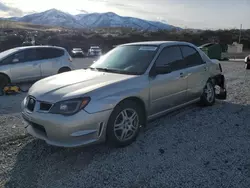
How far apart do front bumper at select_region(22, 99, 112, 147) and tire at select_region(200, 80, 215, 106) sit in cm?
306

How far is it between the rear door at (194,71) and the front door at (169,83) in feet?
0.68

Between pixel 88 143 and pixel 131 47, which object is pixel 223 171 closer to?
pixel 88 143

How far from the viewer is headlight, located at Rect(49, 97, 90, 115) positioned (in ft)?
11.0

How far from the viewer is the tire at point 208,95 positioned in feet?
19.1

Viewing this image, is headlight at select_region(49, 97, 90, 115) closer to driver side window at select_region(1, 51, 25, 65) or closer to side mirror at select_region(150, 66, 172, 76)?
side mirror at select_region(150, 66, 172, 76)

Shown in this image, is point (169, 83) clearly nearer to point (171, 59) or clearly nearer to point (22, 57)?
point (171, 59)

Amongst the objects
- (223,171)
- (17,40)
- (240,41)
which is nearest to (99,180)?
(223,171)

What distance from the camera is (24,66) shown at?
8914 mm

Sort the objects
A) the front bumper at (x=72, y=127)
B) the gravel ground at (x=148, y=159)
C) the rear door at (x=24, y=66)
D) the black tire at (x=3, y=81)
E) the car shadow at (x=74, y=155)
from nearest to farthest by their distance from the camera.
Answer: the gravel ground at (x=148, y=159) → the car shadow at (x=74, y=155) → the front bumper at (x=72, y=127) → the black tire at (x=3, y=81) → the rear door at (x=24, y=66)

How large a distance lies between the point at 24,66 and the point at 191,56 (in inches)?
240

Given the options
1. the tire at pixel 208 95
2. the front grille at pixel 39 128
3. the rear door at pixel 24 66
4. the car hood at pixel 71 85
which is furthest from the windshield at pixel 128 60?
the rear door at pixel 24 66

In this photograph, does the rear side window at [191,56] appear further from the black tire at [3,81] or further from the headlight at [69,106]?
the black tire at [3,81]

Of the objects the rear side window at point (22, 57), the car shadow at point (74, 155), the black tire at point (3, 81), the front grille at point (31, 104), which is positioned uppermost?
the rear side window at point (22, 57)

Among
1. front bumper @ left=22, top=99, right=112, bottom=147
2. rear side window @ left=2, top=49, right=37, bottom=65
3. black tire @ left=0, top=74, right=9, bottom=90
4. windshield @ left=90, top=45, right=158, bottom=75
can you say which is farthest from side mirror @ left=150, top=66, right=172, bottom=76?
black tire @ left=0, top=74, right=9, bottom=90
